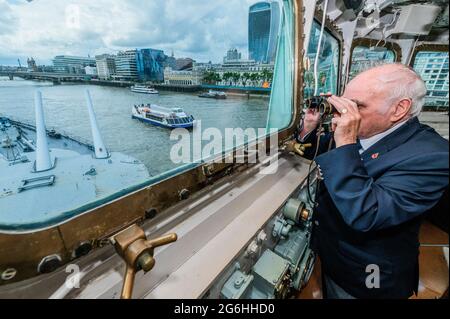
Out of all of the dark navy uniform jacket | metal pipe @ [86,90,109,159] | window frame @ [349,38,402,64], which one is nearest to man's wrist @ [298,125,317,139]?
the dark navy uniform jacket

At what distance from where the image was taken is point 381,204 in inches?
26.7

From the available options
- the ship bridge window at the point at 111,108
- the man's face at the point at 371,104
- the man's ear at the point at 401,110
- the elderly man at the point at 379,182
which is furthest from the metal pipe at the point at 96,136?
the man's ear at the point at 401,110

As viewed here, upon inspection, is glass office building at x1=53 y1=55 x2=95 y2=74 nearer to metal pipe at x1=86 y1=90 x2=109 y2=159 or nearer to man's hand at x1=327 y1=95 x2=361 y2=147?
metal pipe at x1=86 y1=90 x2=109 y2=159

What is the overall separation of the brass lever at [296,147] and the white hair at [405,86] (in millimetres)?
790

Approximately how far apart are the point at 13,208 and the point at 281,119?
73.3 inches

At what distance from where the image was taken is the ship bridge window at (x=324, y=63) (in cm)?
194

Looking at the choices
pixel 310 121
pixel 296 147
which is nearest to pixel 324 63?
pixel 310 121

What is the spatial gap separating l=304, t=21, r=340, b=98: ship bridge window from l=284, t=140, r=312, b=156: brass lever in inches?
24.4

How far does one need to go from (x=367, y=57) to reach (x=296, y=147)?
10.2ft

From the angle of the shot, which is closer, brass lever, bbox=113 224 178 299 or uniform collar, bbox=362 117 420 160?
brass lever, bbox=113 224 178 299

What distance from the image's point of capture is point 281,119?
76.4 inches

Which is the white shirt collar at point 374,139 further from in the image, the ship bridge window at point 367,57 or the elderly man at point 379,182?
the ship bridge window at point 367,57

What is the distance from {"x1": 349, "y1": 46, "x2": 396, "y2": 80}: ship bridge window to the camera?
3.27 m

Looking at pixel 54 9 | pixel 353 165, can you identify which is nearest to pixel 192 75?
pixel 54 9
